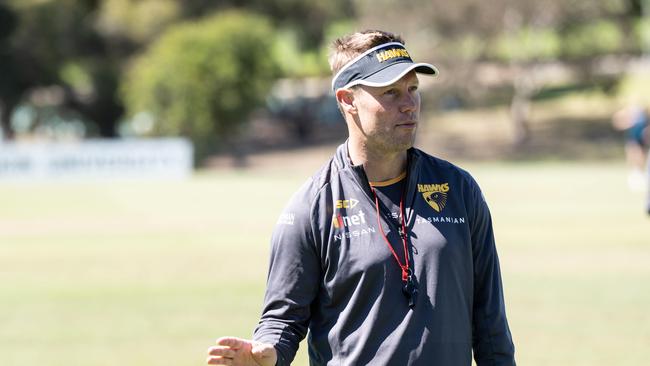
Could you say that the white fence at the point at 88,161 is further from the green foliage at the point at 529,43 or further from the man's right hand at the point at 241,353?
the man's right hand at the point at 241,353

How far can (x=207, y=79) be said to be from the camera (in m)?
52.2

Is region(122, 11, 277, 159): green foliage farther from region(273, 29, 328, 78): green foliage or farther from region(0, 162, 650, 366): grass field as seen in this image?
region(0, 162, 650, 366): grass field

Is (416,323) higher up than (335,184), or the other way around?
(335,184)

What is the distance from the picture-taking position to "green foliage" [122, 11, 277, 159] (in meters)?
51.5

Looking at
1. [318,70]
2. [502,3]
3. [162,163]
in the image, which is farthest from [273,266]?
[318,70]

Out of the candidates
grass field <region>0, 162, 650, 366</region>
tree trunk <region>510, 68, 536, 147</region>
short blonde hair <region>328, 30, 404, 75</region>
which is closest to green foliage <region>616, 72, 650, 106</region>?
tree trunk <region>510, 68, 536, 147</region>

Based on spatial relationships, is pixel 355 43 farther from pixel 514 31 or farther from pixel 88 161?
pixel 514 31

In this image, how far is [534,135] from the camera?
195 feet

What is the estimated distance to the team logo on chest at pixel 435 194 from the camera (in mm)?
4301

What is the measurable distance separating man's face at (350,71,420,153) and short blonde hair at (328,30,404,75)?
0.15 meters

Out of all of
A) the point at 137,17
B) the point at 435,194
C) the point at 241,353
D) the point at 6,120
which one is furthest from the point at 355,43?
the point at 6,120

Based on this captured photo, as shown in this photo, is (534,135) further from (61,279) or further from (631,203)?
(61,279)

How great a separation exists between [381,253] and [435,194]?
33 centimetres

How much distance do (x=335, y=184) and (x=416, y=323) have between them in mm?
661
